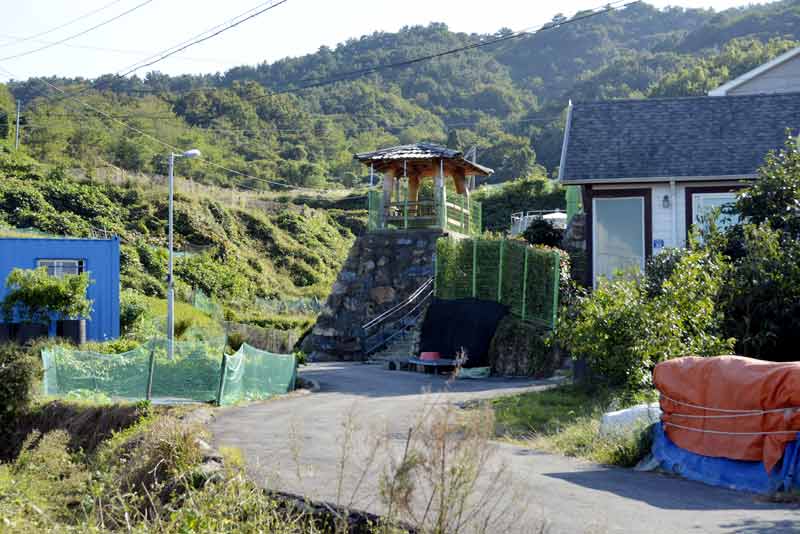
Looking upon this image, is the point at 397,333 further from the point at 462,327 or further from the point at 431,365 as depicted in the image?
the point at 431,365

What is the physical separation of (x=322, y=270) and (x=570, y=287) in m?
31.5

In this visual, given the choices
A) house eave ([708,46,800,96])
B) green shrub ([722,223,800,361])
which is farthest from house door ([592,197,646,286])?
house eave ([708,46,800,96])

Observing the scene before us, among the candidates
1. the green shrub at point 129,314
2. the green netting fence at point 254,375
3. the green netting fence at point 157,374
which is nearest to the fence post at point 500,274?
the green netting fence at point 254,375

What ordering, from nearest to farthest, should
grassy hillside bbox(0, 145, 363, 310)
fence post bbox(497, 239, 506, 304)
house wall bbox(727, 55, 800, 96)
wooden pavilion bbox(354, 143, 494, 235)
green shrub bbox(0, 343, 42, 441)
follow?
green shrub bbox(0, 343, 42, 441) → fence post bbox(497, 239, 506, 304) → house wall bbox(727, 55, 800, 96) → wooden pavilion bbox(354, 143, 494, 235) → grassy hillside bbox(0, 145, 363, 310)

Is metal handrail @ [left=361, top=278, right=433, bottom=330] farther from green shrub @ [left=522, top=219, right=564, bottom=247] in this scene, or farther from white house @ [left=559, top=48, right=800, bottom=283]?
white house @ [left=559, top=48, right=800, bottom=283]

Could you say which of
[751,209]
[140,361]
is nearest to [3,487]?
[140,361]

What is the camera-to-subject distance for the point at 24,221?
4406cm

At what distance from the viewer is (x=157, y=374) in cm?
1920

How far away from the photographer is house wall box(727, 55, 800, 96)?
2862 cm

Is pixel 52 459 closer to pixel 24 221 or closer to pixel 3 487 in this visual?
pixel 3 487

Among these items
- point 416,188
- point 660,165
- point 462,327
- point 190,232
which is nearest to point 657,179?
point 660,165

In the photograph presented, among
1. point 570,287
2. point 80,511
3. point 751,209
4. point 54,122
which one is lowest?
point 80,511

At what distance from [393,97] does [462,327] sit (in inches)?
3264

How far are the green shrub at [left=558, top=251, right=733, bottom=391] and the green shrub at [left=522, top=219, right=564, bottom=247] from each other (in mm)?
14268
